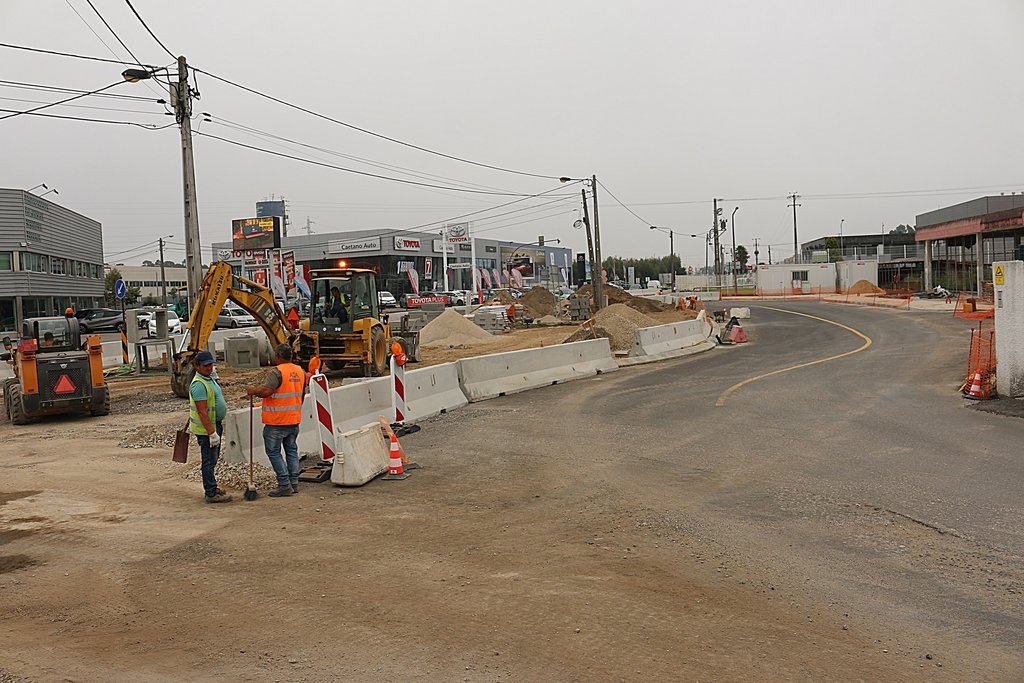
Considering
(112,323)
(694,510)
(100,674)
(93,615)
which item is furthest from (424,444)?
(112,323)

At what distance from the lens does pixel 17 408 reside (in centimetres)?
1744

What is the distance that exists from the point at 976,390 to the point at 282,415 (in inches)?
526

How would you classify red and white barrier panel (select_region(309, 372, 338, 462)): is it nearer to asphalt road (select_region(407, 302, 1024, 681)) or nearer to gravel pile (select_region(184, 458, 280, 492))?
gravel pile (select_region(184, 458, 280, 492))

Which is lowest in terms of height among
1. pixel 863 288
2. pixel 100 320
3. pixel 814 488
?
pixel 814 488

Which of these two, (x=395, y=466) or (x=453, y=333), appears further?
(x=453, y=333)

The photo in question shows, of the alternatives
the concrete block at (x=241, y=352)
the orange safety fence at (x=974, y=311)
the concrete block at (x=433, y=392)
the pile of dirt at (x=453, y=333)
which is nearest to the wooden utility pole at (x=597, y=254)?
the pile of dirt at (x=453, y=333)

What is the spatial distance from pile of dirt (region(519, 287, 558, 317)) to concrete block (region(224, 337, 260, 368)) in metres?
28.0

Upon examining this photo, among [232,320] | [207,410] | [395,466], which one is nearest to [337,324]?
[395,466]

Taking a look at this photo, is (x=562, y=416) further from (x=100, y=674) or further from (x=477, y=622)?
(x=100, y=674)

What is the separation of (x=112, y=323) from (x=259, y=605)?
A: 50.0 m

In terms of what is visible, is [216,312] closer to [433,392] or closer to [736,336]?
[433,392]

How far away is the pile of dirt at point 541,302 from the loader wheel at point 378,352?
30.3m

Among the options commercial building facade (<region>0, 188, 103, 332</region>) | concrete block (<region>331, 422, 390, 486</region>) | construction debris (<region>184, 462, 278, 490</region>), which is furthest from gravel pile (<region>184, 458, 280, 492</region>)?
commercial building facade (<region>0, 188, 103, 332</region>)

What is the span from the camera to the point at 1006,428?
43.9 ft
